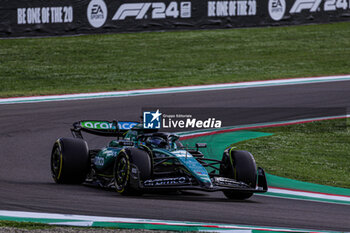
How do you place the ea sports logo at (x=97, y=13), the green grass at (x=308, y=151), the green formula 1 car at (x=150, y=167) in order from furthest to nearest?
1. the ea sports logo at (x=97, y=13)
2. the green grass at (x=308, y=151)
3. the green formula 1 car at (x=150, y=167)

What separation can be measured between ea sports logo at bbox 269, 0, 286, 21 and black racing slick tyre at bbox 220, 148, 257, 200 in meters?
21.0

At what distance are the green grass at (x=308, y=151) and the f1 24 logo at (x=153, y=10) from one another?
11831mm

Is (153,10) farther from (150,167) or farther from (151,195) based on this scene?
(150,167)

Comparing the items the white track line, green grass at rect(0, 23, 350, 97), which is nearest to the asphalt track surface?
the white track line

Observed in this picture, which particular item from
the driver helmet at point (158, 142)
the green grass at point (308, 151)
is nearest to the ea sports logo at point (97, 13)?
the green grass at point (308, 151)

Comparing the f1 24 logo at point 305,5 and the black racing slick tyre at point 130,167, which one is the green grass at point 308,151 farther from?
the f1 24 logo at point 305,5

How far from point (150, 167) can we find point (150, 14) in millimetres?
19561

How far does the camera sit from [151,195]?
34.4 feet

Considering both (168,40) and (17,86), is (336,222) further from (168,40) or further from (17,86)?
(168,40)

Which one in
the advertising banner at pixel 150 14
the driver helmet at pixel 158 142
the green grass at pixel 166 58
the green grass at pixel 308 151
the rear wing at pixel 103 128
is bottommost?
the green grass at pixel 308 151

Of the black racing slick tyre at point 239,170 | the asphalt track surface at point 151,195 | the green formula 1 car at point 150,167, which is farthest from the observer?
the black racing slick tyre at point 239,170

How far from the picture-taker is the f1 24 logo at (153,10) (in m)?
28.2

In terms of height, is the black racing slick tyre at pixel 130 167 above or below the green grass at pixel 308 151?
above

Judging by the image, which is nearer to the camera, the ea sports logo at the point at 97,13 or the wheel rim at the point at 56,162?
the wheel rim at the point at 56,162
